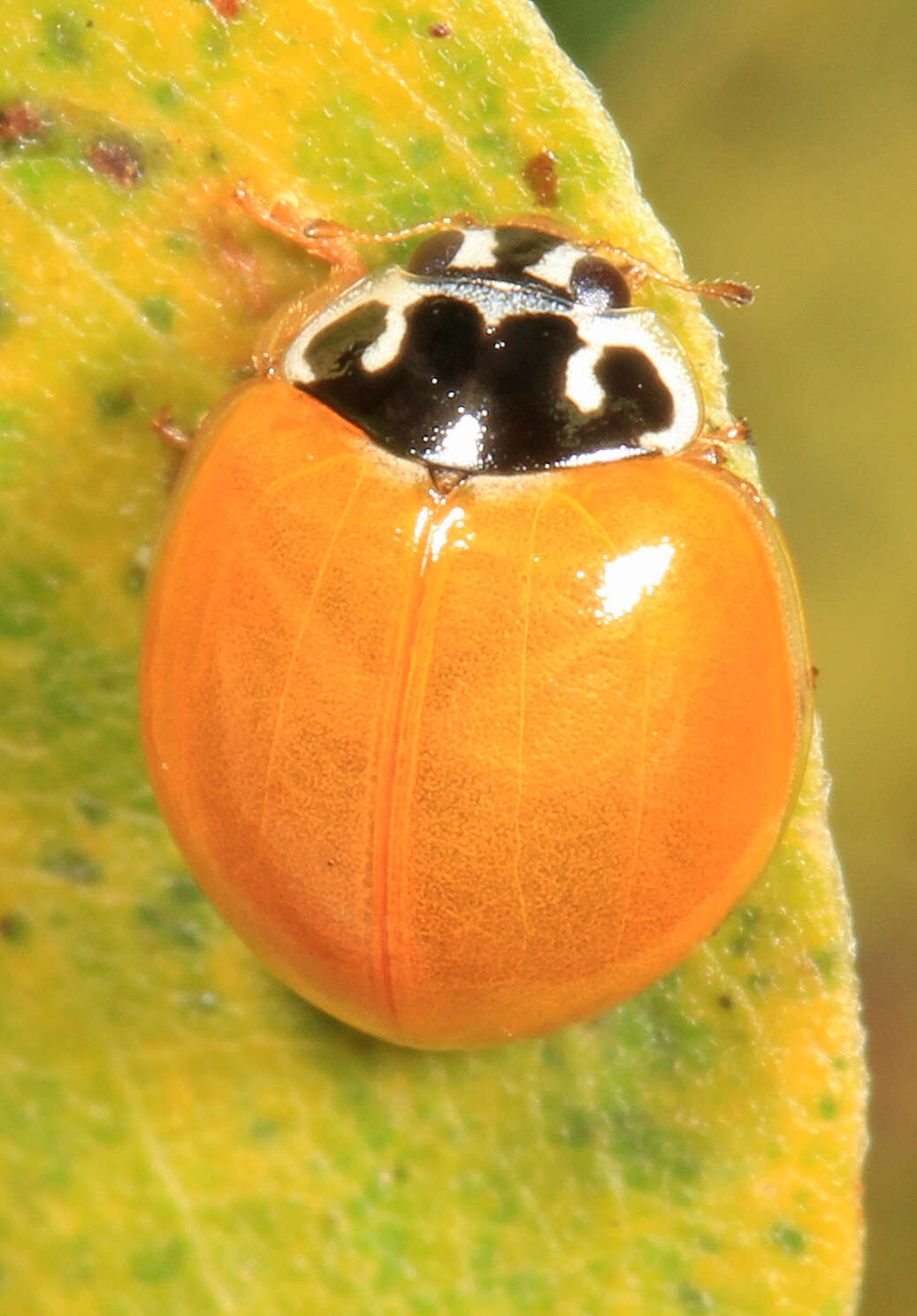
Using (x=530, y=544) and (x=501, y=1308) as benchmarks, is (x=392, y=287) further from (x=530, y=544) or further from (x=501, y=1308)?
(x=501, y=1308)

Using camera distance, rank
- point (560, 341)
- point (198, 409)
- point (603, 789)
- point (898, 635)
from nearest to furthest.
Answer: point (603, 789) → point (560, 341) → point (198, 409) → point (898, 635)

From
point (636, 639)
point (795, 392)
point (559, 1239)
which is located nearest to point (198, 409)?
point (636, 639)

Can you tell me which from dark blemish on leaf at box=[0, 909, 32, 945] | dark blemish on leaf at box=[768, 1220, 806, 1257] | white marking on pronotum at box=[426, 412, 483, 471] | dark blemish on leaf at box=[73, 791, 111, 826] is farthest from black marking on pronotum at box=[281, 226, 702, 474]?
dark blemish on leaf at box=[768, 1220, 806, 1257]

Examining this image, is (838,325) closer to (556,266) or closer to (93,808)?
(556,266)

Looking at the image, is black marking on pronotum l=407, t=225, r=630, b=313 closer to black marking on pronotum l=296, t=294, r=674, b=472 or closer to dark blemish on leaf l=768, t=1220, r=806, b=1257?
black marking on pronotum l=296, t=294, r=674, b=472

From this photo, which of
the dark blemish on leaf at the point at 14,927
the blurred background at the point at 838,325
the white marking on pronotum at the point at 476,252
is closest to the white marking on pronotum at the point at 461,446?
the white marking on pronotum at the point at 476,252

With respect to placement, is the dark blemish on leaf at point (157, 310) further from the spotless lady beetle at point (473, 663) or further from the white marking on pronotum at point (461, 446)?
the white marking on pronotum at point (461, 446)

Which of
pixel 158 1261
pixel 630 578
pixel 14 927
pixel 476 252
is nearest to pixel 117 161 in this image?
pixel 476 252
